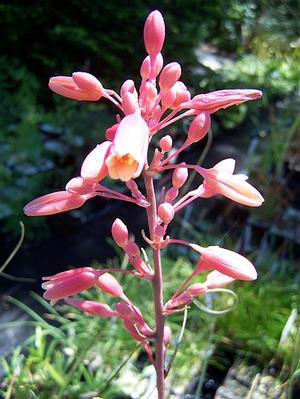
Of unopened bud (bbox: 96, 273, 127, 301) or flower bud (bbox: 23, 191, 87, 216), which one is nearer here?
flower bud (bbox: 23, 191, 87, 216)

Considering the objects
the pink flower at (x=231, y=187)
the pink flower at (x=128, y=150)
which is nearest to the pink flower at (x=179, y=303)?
the pink flower at (x=231, y=187)

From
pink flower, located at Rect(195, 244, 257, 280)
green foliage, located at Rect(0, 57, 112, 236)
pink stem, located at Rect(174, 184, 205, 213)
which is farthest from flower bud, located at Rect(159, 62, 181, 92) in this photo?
green foliage, located at Rect(0, 57, 112, 236)

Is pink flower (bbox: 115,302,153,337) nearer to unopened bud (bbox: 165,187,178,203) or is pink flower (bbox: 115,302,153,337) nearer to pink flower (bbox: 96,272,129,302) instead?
pink flower (bbox: 96,272,129,302)

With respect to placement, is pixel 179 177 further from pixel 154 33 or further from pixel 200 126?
pixel 154 33

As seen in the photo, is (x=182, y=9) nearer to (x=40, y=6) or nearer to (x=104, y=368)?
(x=40, y=6)

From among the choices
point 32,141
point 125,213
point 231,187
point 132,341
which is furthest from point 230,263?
point 125,213
